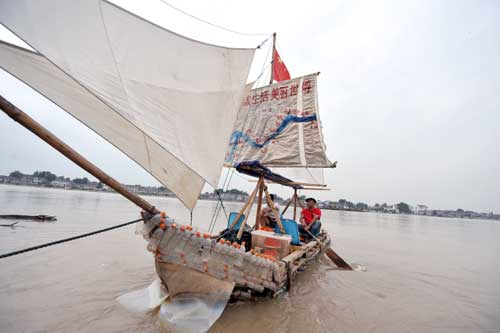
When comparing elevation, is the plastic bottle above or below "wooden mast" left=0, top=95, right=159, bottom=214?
below

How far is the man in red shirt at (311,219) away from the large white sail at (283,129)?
1.47 meters

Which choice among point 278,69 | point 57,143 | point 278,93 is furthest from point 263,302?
point 278,69

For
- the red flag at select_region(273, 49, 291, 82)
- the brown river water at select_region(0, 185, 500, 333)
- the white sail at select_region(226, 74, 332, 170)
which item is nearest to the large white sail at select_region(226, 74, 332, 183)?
the white sail at select_region(226, 74, 332, 170)

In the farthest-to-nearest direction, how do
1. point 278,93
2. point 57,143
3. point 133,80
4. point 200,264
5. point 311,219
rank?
1. point 278,93
2. point 311,219
3. point 200,264
4. point 133,80
5. point 57,143

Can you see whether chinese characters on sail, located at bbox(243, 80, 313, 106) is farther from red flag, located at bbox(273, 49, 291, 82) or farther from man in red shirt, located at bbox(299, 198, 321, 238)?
man in red shirt, located at bbox(299, 198, 321, 238)

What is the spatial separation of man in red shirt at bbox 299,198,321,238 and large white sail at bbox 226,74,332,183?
4.82 feet

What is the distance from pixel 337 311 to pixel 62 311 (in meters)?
5.58

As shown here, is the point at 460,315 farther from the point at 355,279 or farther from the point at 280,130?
the point at 280,130

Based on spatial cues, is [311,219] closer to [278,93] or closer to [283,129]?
[283,129]

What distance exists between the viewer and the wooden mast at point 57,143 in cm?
199

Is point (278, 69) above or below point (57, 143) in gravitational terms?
above

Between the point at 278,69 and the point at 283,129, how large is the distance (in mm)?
3910

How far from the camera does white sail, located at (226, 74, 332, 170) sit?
8086 mm

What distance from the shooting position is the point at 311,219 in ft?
26.9
